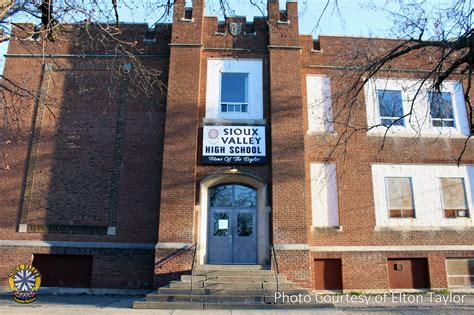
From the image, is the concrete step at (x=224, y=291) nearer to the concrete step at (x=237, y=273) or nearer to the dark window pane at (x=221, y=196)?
the concrete step at (x=237, y=273)

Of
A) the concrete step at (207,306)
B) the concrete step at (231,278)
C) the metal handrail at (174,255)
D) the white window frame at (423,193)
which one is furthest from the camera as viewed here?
the white window frame at (423,193)

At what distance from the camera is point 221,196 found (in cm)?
1455

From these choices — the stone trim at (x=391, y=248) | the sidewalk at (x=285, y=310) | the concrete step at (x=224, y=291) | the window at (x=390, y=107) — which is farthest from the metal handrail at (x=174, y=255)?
the window at (x=390, y=107)

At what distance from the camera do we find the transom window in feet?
47.4

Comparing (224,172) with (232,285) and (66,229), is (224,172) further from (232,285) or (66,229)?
(66,229)

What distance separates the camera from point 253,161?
46.2 feet

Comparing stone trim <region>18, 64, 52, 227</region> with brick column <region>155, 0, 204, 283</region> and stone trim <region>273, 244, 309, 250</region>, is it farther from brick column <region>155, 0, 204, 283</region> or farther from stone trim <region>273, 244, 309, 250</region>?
stone trim <region>273, 244, 309, 250</region>

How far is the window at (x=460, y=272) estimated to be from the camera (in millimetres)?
14523

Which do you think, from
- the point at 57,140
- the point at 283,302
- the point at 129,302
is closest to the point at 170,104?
the point at 57,140

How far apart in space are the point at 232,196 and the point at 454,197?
8690 millimetres

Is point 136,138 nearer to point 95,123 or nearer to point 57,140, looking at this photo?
point 95,123

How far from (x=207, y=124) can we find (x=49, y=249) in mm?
7043

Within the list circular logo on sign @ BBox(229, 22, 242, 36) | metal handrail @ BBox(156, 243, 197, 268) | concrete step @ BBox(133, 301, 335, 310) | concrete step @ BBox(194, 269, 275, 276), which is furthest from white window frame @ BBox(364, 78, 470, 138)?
metal handrail @ BBox(156, 243, 197, 268)

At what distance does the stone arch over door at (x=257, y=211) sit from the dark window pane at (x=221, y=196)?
0.24m
